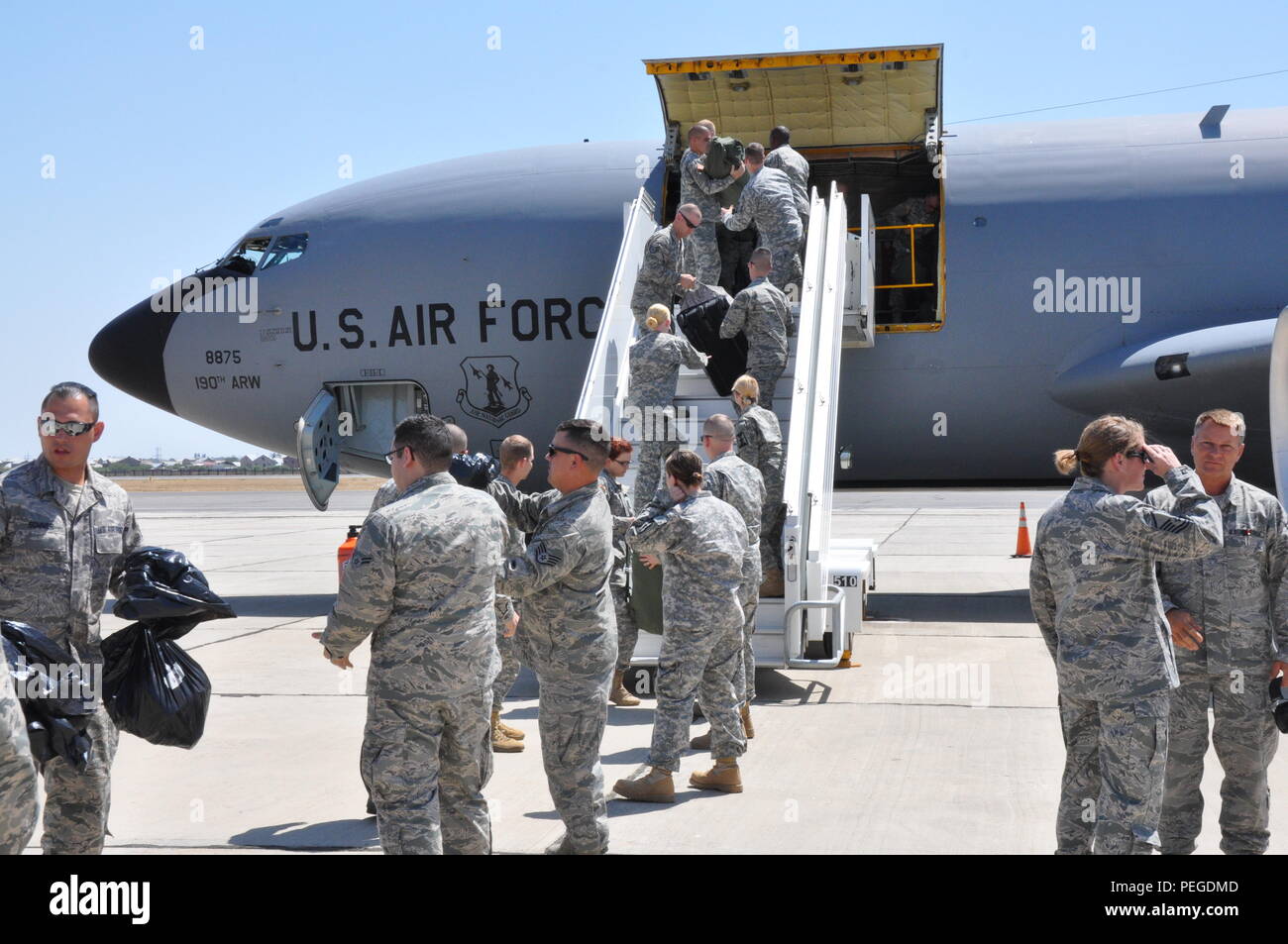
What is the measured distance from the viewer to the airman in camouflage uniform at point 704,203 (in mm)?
11625

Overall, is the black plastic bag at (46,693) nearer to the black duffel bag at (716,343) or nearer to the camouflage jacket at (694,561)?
the camouflage jacket at (694,561)

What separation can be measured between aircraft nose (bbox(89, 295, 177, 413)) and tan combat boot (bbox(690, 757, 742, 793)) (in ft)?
30.6

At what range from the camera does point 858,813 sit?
585cm

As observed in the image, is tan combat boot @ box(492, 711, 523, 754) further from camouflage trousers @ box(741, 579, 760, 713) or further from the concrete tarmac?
camouflage trousers @ box(741, 579, 760, 713)

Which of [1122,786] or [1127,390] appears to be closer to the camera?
[1122,786]

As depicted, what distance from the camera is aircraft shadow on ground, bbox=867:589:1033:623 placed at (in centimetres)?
1241

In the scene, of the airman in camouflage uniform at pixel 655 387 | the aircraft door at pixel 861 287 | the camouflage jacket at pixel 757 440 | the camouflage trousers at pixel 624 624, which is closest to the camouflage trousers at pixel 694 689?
the camouflage trousers at pixel 624 624

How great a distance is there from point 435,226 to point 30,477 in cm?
818

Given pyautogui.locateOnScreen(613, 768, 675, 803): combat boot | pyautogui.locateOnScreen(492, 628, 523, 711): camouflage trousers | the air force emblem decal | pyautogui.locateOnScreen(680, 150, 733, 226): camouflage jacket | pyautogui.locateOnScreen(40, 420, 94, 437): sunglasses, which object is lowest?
pyautogui.locateOnScreen(613, 768, 675, 803): combat boot

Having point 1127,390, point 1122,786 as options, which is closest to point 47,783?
point 1122,786

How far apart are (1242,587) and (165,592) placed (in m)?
4.22

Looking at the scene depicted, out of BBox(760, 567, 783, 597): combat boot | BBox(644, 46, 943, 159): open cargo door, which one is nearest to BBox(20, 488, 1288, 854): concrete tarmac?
BBox(760, 567, 783, 597): combat boot
